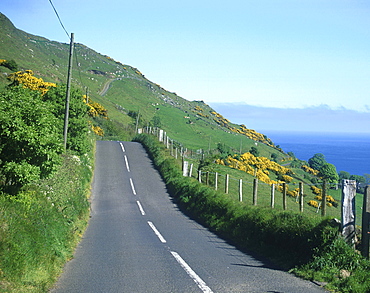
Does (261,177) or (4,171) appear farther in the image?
(261,177)

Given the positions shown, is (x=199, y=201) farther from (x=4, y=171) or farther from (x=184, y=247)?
(x=4, y=171)

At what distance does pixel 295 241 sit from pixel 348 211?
1.77 m

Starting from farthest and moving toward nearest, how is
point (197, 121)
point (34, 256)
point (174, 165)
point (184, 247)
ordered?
1. point (197, 121)
2. point (174, 165)
3. point (184, 247)
4. point (34, 256)

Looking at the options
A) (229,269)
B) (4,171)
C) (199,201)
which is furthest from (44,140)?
(199,201)

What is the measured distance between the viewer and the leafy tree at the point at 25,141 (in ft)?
42.4

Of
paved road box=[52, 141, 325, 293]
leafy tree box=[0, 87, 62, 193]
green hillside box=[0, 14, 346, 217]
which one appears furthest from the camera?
green hillside box=[0, 14, 346, 217]

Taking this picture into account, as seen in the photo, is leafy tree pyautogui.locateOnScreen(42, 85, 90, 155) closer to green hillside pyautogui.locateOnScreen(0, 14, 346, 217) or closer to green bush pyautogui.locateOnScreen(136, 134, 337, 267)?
green bush pyautogui.locateOnScreen(136, 134, 337, 267)

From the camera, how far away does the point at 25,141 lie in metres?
13.2

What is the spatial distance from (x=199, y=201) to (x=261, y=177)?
32.0 m

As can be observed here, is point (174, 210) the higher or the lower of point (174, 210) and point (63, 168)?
the lower

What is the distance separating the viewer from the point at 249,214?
15102 mm

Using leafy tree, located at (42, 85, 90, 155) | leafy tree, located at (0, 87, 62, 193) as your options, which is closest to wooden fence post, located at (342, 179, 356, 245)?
leafy tree, located at (0, 87, 62, 193)

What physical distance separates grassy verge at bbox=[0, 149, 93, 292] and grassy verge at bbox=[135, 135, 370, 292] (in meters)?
5.45

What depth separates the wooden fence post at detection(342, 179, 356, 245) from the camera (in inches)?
397
